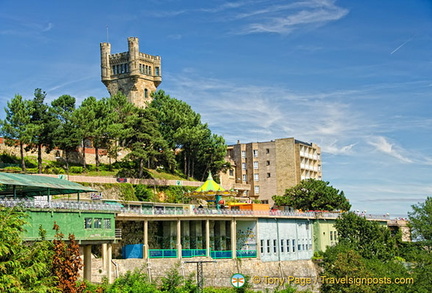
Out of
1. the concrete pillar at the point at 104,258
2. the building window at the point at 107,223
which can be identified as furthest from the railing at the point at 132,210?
the concrete pillar at the point at 104,258

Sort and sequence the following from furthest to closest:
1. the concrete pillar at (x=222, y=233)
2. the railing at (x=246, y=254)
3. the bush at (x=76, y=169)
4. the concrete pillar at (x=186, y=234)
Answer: the bush at (x=76, y=169) → the concrete pillar at (x=222, y=233) → the railing at (x=246, y=254) → the concrete pillar at (x=186, y=234)

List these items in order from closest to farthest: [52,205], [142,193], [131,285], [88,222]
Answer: [52,205] → [131,285] → [88,222] → [142,193]

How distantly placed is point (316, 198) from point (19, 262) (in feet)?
186

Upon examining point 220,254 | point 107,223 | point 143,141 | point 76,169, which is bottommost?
point 220,254

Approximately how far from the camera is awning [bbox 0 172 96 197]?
41.6 m

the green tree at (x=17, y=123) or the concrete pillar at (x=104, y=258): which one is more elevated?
the green tree at (x=17, y=123)

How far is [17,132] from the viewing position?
67.9 metres

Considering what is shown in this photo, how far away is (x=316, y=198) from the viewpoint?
85500mm

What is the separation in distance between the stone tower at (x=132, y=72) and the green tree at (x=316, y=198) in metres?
30.6

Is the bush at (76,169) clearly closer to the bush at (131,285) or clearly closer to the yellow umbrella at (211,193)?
the yellow umbrella at (211,193)

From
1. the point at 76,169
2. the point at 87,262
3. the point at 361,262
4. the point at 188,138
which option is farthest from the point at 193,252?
the point at 188,138

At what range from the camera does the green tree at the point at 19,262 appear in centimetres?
3350

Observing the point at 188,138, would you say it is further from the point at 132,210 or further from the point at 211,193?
the point at 132,210

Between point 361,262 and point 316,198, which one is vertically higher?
point 316,198
